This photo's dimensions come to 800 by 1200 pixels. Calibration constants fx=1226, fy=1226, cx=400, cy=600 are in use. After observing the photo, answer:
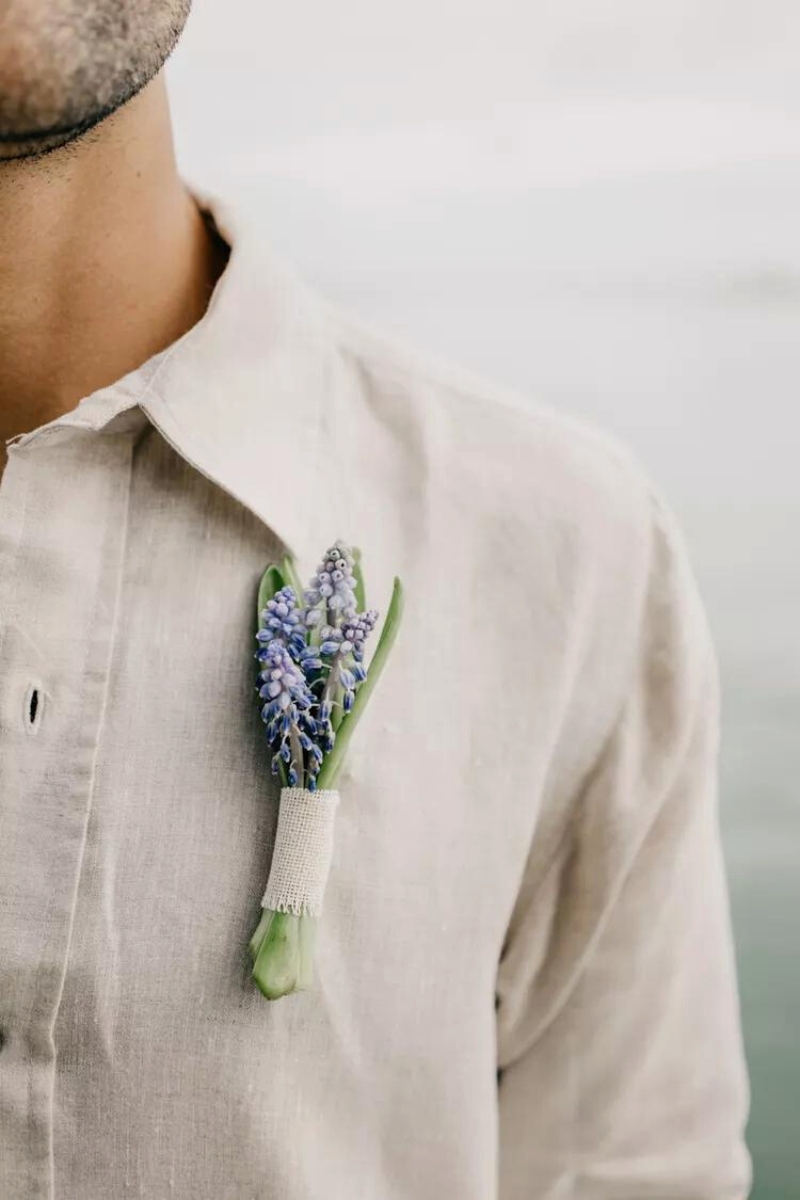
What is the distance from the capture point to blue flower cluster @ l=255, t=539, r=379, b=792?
62 cm

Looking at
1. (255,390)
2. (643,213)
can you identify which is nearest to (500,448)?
(255,390)

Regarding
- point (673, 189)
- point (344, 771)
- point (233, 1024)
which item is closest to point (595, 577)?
point (344, 771)

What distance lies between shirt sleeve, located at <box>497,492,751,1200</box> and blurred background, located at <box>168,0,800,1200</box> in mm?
320

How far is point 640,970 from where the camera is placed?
770mm

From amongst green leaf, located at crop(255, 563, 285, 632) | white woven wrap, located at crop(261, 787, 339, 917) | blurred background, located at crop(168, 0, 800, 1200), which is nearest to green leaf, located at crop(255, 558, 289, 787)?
green leaf, located at crop(255, 563, 285, 632)

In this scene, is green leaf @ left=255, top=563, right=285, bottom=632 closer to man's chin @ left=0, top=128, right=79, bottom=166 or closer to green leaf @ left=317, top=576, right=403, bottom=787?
green leaf @ left=317, top=576, right=403, bottom=787

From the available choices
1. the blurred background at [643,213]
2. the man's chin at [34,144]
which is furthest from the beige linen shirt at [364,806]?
the blurred background at [643,213]

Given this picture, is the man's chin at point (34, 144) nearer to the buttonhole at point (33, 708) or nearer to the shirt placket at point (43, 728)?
the shirt placket at point (43, 728)

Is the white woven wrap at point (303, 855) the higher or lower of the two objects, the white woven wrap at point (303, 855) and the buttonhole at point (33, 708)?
the lower

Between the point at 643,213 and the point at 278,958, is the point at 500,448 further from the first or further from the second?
the point at 643,213

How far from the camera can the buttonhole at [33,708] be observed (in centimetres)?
63

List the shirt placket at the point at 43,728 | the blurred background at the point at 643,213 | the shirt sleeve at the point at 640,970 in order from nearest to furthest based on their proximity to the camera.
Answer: the shirt placket at the point at 43,728 < the shirt sleeve at the point at 640,970 < the blurred background at the point at 643,213

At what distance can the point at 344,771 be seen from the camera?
2.20ft

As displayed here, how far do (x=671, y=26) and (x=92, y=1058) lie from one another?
3.10ft
